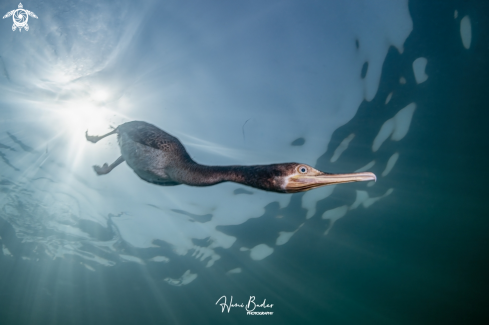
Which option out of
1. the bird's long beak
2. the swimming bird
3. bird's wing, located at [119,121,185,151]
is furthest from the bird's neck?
bird's wing, located at [119,121,185,151]

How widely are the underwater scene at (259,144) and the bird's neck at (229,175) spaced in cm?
2

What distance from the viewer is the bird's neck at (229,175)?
2.09m

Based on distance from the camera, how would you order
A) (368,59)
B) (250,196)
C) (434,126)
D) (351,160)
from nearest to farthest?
(368,59) → (434,126) → (351,160) → (250,196)

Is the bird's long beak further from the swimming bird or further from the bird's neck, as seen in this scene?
the bird's neck

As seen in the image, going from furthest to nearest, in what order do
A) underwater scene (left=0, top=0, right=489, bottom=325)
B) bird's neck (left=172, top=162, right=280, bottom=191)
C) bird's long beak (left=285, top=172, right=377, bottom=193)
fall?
underwater scene (left=0, top=0, right=489, bottom=325), bird's neck (left=172, top=162, right=280, bottom=191), bird's long beak (left=285, top=172, right=377, bottom=193)

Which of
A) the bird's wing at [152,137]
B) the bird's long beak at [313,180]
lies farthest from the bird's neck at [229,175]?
the bird's wing at [152,137]

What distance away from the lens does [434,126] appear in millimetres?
10953

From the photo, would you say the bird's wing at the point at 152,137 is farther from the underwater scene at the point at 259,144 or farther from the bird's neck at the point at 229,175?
the bird's neck at the point at 229,175

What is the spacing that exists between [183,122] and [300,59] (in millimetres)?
5350

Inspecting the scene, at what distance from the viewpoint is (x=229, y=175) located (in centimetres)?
245

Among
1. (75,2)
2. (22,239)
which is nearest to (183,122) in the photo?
(75,2)

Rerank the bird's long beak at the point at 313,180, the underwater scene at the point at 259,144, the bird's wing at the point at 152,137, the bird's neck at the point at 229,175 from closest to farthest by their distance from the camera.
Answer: the bird's long beak at the point at 313,180, the bird's neck at the point at 229,175, the bird's wing at the point at 152,137, the underwater scene at the point at 259,144

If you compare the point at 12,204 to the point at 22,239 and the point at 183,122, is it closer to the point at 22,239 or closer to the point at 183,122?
the point at 22,239

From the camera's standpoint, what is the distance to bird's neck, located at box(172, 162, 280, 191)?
82.1 inches
